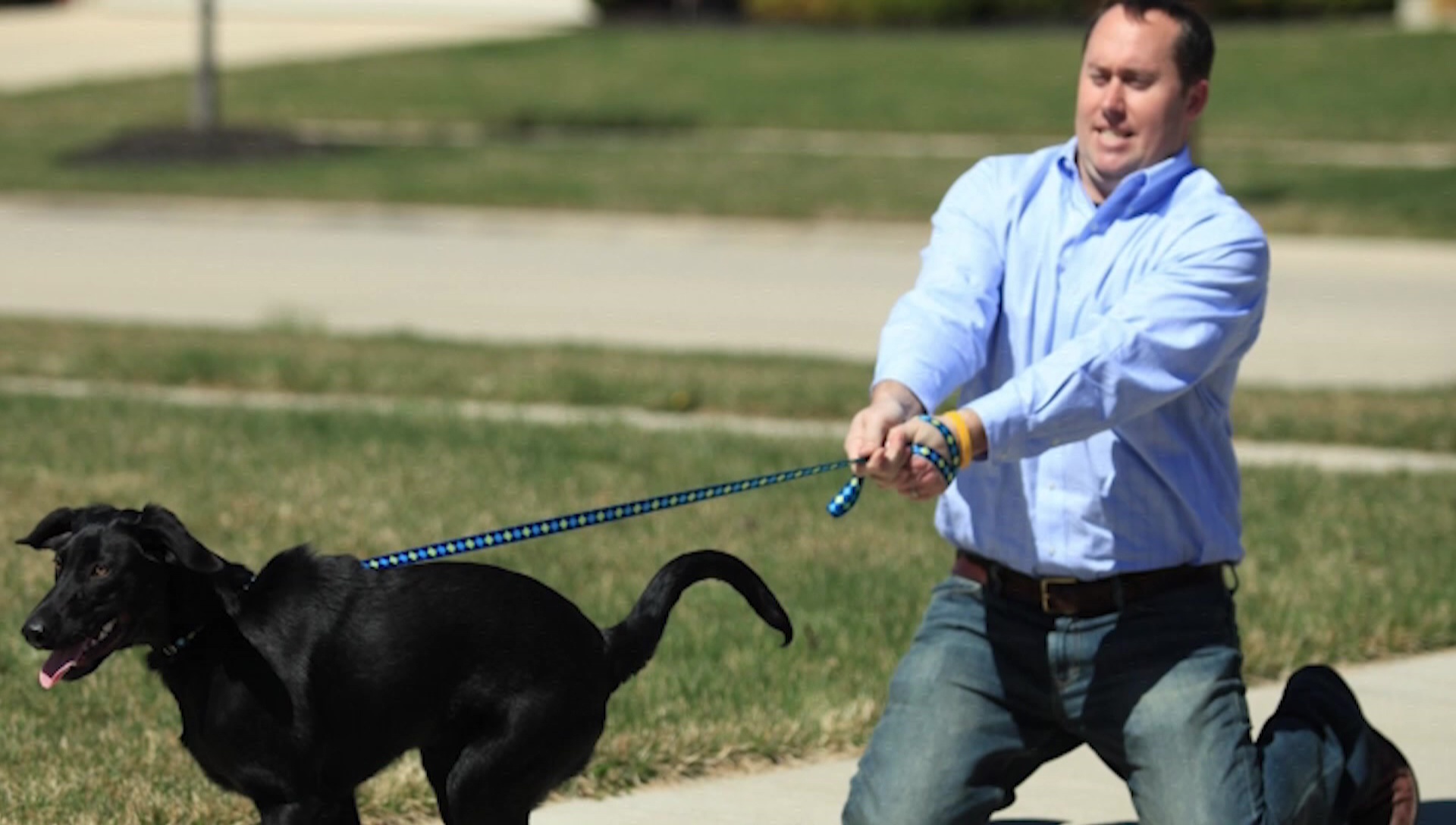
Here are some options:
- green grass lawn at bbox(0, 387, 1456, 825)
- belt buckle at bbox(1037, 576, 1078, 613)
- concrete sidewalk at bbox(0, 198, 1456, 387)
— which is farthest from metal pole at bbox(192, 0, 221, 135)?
belt buckle at bbox(1037, 576, 1078, 613)

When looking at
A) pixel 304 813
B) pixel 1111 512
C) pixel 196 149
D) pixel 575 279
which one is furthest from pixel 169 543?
pixel 196 149

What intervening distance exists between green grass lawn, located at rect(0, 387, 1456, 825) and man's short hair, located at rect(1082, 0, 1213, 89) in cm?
193

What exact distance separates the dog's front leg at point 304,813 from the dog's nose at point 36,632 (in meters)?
0.44

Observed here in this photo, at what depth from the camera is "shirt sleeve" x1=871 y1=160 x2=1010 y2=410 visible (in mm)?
3902

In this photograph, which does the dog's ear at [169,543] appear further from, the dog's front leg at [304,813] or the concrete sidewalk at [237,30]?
the concrete sidewalk at [237,30]

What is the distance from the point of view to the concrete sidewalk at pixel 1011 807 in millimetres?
4719

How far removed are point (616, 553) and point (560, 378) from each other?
3.10 metres

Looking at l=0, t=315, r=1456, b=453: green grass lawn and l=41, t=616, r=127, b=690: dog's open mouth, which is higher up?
l=41, t=616, r=127, b=690: dog's open mouth

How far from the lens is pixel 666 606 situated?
12.9 feet

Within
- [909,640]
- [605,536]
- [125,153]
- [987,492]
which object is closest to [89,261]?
[125,153]

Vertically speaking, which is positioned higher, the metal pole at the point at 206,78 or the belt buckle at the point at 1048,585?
the belt buckle at the point at 1048,585

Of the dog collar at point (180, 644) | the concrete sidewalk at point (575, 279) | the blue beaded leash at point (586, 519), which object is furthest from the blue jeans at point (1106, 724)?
the concrete sidewalk at point (575, 279)

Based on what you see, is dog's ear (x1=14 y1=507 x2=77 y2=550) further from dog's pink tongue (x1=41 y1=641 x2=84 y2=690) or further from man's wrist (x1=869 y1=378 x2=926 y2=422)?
man's wrist (x1=869 y1=378 x2=926 y2=422)

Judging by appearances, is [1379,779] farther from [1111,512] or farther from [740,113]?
[740,113]
